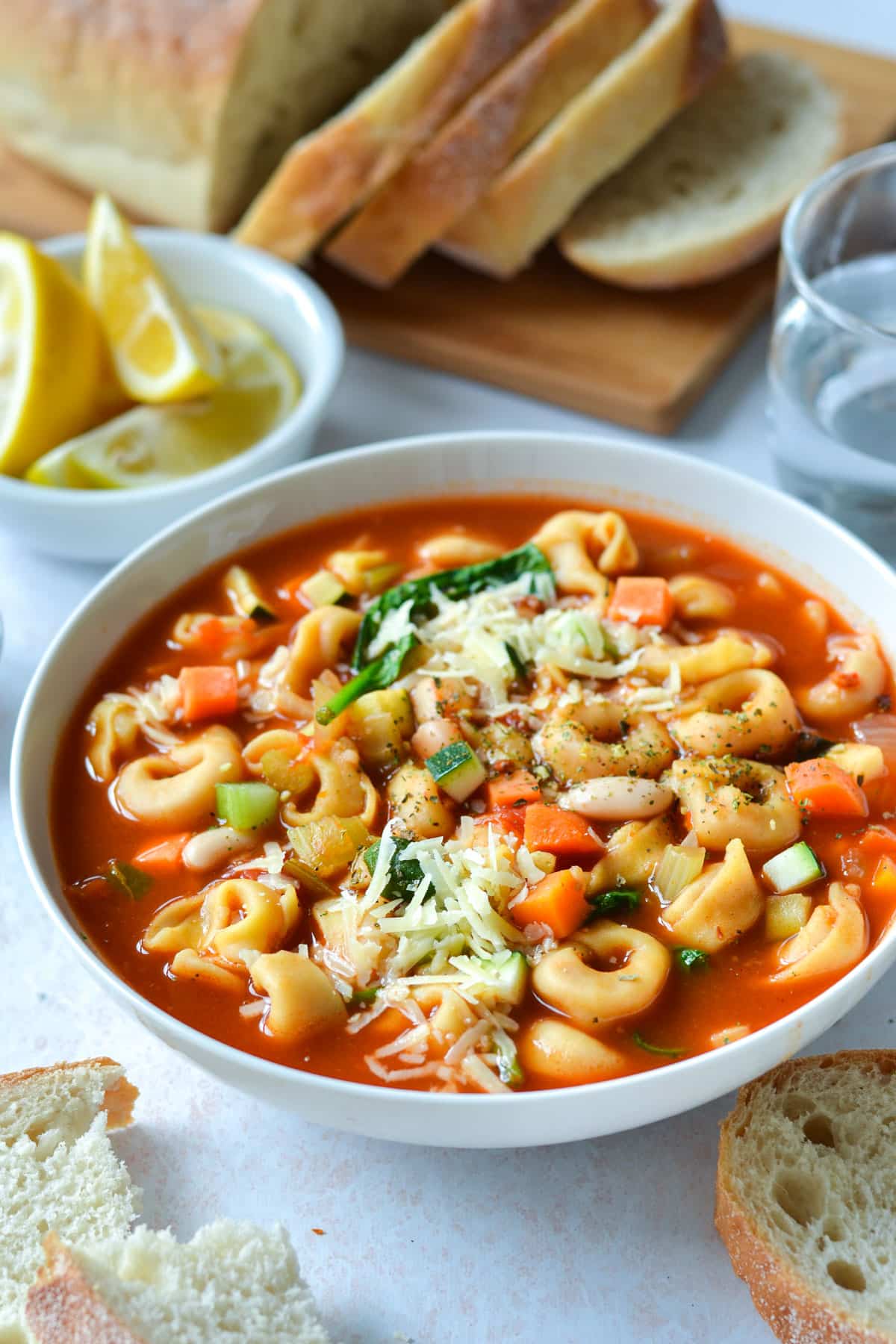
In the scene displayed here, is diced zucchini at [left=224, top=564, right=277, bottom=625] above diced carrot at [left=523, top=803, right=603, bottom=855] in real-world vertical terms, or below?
below

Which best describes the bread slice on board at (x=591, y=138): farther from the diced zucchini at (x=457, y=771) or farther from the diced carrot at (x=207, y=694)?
the diced zucchini at (x=457, y=771)

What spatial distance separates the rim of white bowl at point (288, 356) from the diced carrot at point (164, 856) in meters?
1.14

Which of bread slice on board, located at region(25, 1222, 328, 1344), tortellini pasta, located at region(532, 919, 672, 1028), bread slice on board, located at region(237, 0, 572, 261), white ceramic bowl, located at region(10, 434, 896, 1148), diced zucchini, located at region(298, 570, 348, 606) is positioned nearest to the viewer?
bread slice on board, located at region(25, 1222, 328, 1344)

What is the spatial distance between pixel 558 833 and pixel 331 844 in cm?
46

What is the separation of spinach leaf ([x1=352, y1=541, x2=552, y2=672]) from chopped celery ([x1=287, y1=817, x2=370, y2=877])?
1.79 ft

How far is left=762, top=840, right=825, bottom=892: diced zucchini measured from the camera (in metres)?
2.81

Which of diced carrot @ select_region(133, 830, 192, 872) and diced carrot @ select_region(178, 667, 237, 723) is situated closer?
diced carrot @ select_region(133, 830, 192, 872)

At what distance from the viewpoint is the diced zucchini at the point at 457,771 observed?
116 inches

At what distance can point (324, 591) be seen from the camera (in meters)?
3.48

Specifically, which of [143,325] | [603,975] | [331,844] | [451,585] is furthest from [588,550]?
[143,325]

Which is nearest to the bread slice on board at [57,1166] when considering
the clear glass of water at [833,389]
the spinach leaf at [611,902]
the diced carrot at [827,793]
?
the spinach leaf at [611,902]

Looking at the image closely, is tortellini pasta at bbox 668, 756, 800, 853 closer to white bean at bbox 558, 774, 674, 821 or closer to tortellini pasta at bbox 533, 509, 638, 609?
A: white bean at bbox 558, 774, 674, 821

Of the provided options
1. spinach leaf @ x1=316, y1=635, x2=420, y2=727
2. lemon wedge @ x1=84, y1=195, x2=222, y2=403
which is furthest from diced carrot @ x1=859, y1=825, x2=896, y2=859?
lemon wedge @ x1=84, y1=195, x2=222, y2=403

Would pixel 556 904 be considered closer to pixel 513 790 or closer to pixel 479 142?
pixel 513 790
